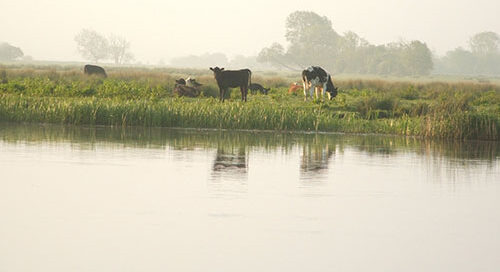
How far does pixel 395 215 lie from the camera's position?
1369 cm

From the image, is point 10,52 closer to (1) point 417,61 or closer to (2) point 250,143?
(1) point 417,61

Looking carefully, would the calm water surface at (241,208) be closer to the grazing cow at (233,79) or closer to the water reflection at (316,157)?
the water reflection at (316,157)

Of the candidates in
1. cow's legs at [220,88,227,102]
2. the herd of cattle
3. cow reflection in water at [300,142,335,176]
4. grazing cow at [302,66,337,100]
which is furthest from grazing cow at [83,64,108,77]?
cow reflection in water at [300,142,335,176]

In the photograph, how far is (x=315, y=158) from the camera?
21.6m

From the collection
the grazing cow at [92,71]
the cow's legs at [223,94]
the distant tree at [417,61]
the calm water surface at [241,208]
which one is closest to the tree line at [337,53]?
the distant tree at [417,61]

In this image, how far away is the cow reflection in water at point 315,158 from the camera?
753 inches

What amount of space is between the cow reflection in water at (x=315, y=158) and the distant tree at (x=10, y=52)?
164 metres

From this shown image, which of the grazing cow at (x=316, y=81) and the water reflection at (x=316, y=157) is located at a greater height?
the grazing cow at (x=316, y=81)

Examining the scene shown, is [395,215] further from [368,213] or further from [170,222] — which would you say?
[170,222]

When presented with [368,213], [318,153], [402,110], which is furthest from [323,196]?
[402,110]

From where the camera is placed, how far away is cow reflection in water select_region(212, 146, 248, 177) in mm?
18172

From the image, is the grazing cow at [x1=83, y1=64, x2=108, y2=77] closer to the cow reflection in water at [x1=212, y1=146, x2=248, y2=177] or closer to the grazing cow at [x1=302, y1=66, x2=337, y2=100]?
the grazing cow at [x1=302, y1=66, x2=337, y2=100]

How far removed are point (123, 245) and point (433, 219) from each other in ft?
15.5

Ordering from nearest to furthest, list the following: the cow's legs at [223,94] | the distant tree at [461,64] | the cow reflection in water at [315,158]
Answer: the cow reflection in water at [315,158]
the cow's legs at [223,94]
the distant tree at [461,64]
